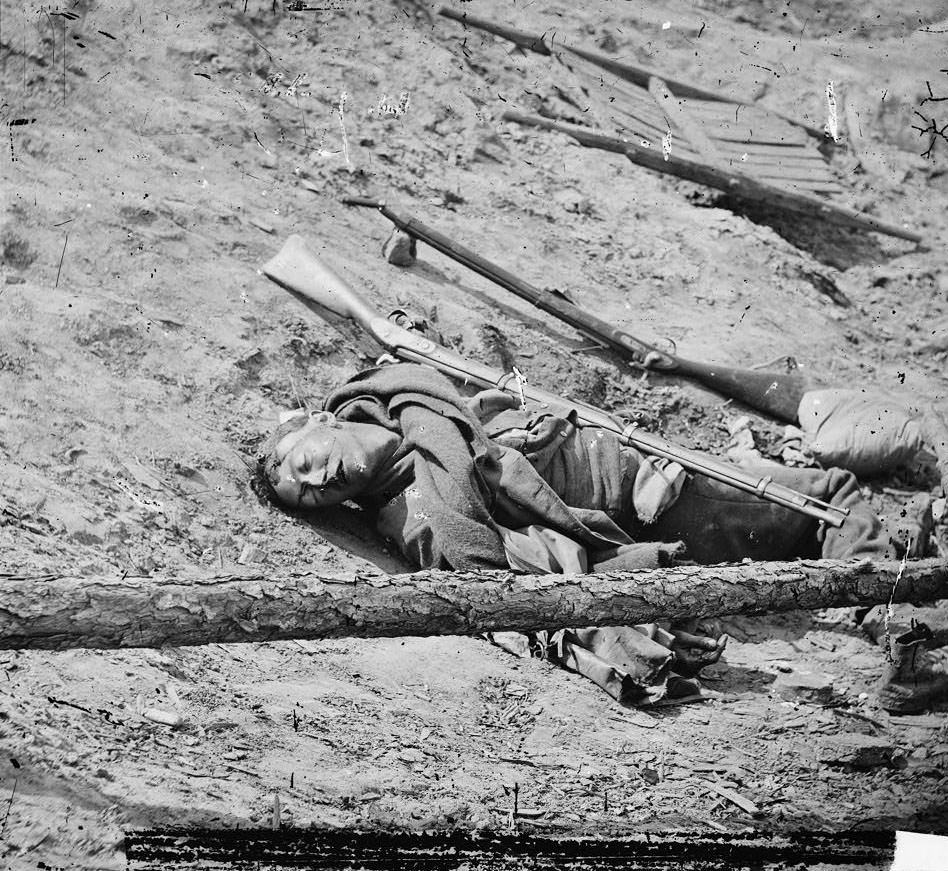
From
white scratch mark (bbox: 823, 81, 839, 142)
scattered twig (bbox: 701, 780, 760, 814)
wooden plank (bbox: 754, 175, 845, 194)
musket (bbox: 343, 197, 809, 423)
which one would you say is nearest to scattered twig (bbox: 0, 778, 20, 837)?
scattered twig (bbox: 701, 780, 760, 814)

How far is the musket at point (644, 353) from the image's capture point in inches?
289

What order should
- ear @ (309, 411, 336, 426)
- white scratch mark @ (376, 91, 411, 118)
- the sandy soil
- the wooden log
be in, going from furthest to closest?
the wooden log, white scratch mark @ (376, 91, 411, 118), ear @ (309, 411, 336, 426), the sandy soil

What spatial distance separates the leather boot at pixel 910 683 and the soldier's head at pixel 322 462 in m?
2.61

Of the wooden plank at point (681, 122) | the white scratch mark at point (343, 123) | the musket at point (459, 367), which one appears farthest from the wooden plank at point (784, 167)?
the musket at point (459, 367)

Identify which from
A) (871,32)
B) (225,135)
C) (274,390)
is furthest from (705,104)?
(274,390)

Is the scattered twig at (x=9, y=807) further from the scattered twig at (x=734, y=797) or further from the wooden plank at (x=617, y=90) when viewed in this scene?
the wooden plank at (x=617, y=90)

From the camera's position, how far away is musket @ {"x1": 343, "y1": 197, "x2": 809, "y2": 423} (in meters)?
7.33

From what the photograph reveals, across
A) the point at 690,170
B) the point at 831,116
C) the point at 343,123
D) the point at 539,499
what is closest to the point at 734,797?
the point at 539,499

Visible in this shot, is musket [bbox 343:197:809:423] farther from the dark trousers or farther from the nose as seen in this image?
the nose

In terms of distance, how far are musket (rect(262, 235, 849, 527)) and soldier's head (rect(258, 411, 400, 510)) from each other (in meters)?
0.92

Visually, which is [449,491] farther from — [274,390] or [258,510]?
→ [274,390]

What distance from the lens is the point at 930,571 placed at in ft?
16.4

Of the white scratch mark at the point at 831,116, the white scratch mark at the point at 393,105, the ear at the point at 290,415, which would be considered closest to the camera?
the ear at the point at 290,415

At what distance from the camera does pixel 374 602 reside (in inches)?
144
